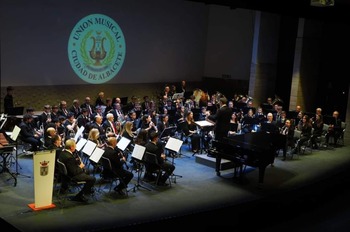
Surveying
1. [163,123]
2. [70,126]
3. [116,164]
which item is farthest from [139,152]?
[163,123]

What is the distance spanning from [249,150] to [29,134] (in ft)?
20.2

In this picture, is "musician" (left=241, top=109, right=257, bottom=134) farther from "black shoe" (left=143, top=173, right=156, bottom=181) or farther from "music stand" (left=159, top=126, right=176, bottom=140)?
"black shoe" (left=143, top=173, right=156, bottom=181)

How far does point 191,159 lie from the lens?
13.9 meters

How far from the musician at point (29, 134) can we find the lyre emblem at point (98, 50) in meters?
6.21

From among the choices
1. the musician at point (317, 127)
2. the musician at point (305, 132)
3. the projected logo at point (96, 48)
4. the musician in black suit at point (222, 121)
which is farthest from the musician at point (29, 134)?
the musician at point (317, 127)

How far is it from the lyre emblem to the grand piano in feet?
27.2

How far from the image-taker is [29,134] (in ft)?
41.9

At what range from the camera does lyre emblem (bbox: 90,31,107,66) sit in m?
18.5

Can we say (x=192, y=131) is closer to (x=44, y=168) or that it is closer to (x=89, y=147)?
(x=89, y=147)

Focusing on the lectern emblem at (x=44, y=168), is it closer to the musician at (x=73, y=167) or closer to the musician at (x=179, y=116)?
the musician at (x=73, y=167)

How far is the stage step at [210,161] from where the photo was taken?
12.9 metres

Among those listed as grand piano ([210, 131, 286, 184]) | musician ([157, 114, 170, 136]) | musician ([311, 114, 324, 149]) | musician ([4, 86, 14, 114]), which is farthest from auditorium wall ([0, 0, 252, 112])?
grand piano ([210, 131, 286, 184])

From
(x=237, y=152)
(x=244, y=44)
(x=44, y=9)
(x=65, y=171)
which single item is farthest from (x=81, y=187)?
(x=244, y=44)

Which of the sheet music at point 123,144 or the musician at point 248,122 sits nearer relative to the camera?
the sheet music at point 123,144
